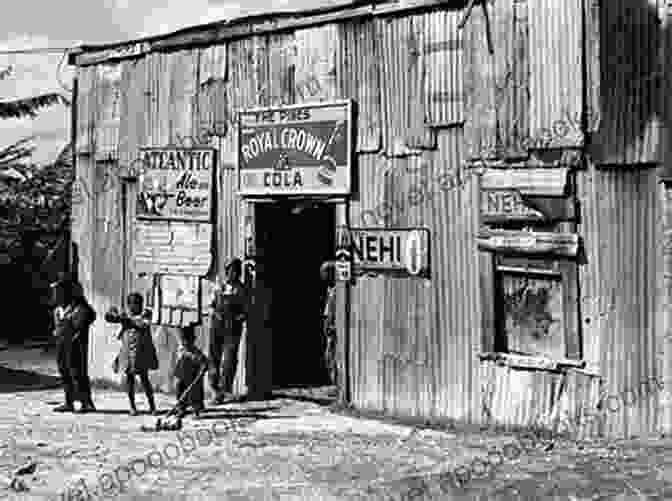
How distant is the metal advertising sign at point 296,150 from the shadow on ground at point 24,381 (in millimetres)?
4597

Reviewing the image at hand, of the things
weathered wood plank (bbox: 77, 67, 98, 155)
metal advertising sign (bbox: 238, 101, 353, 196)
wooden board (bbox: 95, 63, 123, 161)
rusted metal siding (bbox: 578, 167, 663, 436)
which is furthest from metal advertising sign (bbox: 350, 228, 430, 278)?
weathered wood plank (bbox: 77, 67, 98, 155)

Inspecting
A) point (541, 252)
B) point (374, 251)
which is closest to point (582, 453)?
point (541, 252)

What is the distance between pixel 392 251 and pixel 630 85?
3.33 meters

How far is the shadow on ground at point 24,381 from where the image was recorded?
16047mm

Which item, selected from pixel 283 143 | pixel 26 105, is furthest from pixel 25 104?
pixel 283 143

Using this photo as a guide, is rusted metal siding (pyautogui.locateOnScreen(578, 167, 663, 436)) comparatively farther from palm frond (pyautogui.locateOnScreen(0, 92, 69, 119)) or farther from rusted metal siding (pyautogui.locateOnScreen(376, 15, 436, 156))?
palm frond (pyautogui.locateOnScreen(0, 92, 69, 119))

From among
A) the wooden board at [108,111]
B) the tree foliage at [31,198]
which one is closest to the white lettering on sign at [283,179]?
the wooden board at [108,111]

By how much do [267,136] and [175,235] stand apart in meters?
2.08

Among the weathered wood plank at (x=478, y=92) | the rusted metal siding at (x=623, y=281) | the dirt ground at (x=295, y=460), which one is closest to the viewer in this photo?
the dirt ground at (x=295, y=460)

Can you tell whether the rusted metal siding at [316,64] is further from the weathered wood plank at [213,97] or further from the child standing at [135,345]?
the child standing at [135,345]

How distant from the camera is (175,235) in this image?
14891mm

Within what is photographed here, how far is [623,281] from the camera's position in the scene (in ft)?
35.1

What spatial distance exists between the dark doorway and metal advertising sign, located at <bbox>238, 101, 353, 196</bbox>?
2.76 ft

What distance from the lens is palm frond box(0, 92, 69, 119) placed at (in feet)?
68.7
